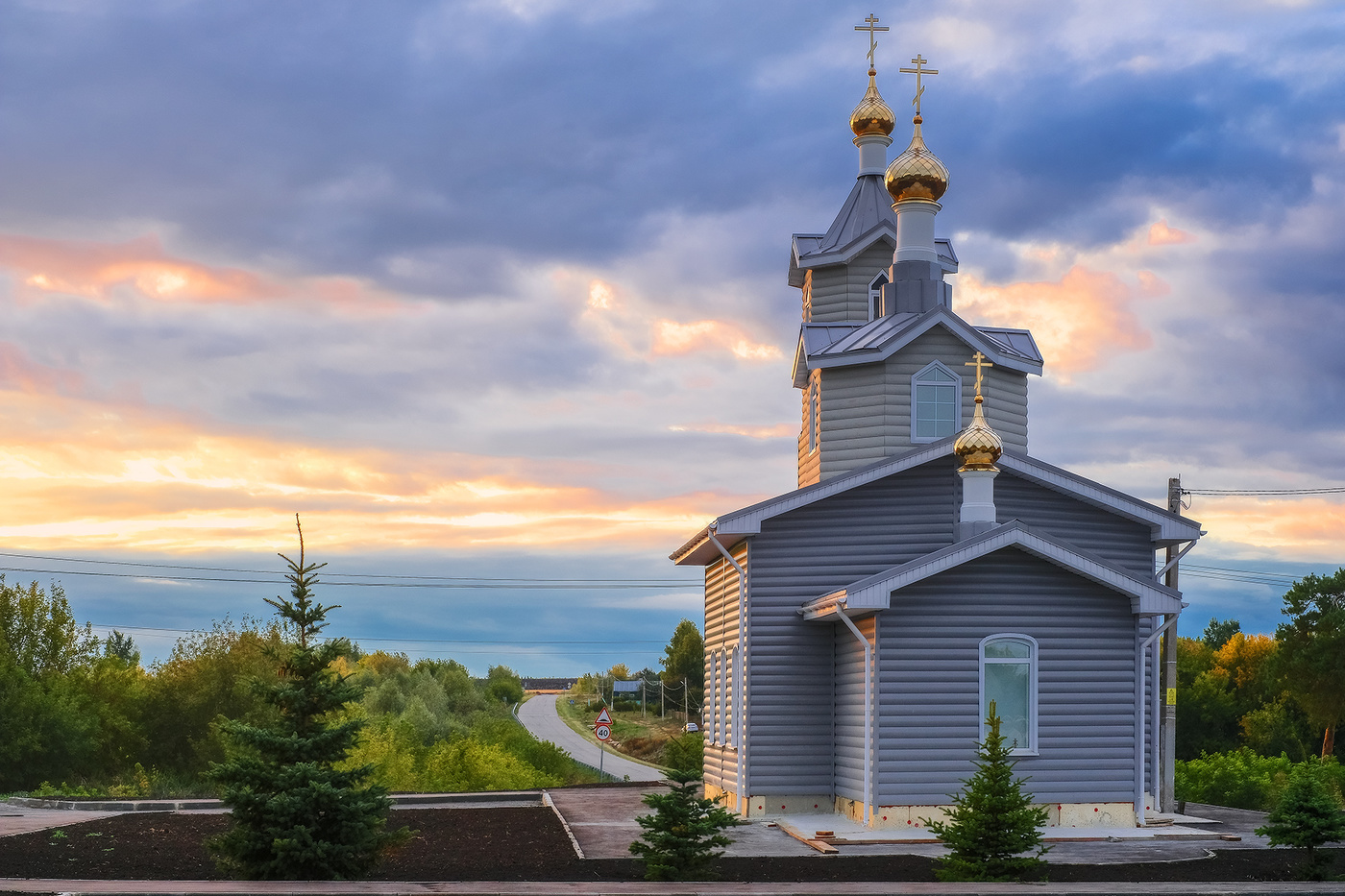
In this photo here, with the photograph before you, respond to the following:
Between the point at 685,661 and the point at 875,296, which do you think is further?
the point at 685,661

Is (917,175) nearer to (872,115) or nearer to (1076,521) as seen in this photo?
(872,115)

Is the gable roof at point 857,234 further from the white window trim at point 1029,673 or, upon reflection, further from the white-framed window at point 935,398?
the white window trim at point 1029,673

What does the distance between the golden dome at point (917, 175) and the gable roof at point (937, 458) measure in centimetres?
501

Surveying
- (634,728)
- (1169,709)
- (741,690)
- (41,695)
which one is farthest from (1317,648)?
(634,728)

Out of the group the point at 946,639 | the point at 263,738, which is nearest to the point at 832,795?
the point at 946,639

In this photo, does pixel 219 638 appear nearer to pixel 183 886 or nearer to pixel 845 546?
pixel 845 546

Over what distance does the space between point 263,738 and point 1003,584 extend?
9.85 meters

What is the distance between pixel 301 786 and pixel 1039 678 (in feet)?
32.6

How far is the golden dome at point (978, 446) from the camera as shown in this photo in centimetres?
1772

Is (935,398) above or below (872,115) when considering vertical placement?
below

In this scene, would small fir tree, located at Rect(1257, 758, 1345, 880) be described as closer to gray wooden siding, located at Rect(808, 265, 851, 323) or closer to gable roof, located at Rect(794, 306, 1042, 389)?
gable roof, located at Rect(794, 306, 1042, 389)

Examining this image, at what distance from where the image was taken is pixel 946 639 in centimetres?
1656

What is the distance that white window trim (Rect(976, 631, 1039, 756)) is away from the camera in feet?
54.3

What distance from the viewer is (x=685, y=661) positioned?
7994cm
